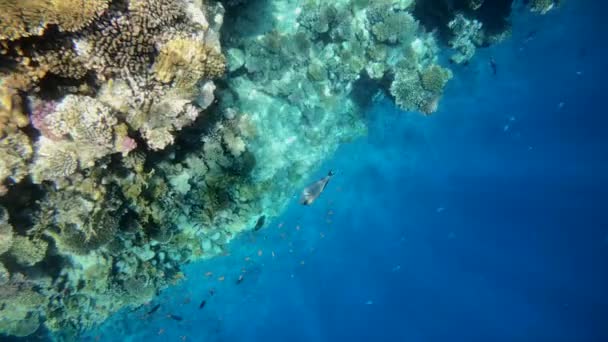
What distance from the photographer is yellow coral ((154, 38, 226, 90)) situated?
13.4 feet

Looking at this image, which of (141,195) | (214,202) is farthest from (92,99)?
(214,202)

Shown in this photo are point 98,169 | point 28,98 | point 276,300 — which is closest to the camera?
point 28,98

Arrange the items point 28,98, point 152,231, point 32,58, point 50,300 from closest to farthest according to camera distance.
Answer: point 32,58 < point 28,98 < point 152,231 < point 50,300

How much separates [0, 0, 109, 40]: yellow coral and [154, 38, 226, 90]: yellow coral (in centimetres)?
73

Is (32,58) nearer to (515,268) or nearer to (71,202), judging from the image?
(71,202)

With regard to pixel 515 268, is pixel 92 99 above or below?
above

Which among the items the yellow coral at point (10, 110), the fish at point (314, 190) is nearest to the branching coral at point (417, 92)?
the fish at point (314, 190)

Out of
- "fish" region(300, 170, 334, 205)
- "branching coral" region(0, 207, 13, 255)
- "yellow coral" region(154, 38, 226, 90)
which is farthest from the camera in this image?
"fish" region(300, 170, 334, 205)

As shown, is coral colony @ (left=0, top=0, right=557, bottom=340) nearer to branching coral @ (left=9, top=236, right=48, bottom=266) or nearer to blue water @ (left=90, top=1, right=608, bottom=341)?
branching coral @ (left=9, top=236, right=48, bottom=266)

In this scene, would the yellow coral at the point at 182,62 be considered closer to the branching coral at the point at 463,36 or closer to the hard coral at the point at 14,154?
the hard coral at the point at 14,154

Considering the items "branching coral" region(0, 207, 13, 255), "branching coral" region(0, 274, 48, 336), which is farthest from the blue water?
"branching coral" region(0, 207, 13, 255)

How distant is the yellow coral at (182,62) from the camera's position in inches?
161

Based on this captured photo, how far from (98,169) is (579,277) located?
9192cm

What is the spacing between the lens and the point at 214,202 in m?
8.73
